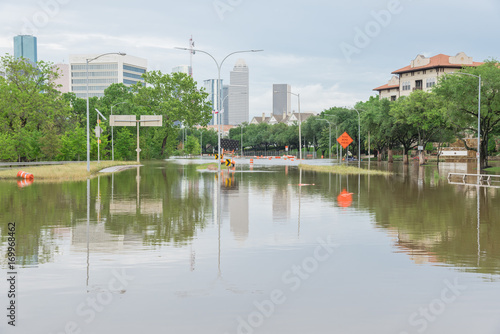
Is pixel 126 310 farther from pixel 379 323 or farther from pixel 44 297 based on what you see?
pixel 379 323

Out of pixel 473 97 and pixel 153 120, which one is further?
pixel 153 120

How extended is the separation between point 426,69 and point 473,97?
225 ft

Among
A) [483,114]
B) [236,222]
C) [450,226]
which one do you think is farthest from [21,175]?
Result: [483,114]

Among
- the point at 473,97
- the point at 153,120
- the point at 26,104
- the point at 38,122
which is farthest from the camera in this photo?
the point at 153,120

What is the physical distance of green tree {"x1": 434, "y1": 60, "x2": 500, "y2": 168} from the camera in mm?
47719

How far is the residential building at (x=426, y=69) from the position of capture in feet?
358

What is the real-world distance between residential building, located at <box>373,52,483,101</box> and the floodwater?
10059cm

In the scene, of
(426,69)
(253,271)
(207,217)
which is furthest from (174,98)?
(253,271)

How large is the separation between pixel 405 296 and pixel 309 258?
2.79m

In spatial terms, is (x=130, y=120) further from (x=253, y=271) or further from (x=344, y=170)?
(x=253, y=271)

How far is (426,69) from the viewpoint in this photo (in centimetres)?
11188

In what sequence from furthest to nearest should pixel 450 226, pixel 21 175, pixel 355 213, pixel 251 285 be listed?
1. pixel 21 175
2. pixel 355 213
3. pixel 450 226
4. pixel 251 285

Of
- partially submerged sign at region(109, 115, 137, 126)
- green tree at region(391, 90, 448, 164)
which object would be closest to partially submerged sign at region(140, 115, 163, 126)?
partially submerged sign at region(109, 115, 137, 126)

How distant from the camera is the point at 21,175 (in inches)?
1394
